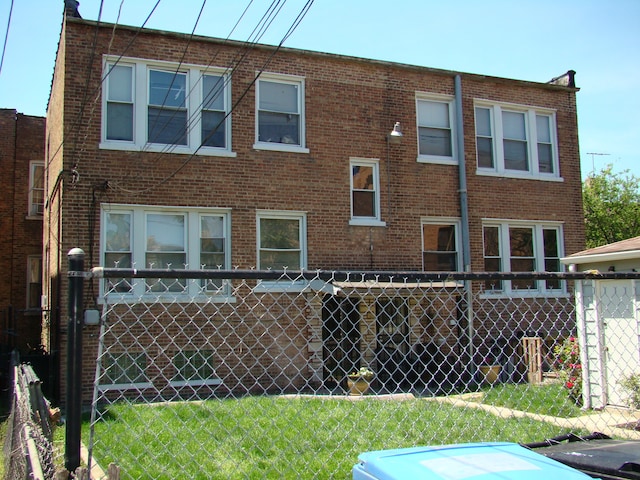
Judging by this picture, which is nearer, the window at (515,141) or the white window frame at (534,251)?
the white window frame at (534,251)

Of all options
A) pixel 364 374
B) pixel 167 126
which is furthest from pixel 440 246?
pixel 167 126

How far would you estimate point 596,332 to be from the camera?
9.53m

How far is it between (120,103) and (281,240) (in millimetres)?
4707

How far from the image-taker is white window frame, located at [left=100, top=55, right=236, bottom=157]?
1284cm

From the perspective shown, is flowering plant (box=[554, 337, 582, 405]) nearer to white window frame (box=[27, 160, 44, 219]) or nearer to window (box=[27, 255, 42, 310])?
window (box=[27, 255, 42, 310])

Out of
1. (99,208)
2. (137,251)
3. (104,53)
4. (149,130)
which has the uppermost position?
(104,53)

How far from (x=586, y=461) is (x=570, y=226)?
1526 cm

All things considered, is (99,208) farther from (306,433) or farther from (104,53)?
(306,433)

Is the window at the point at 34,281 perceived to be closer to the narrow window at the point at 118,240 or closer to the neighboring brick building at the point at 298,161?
the neighboring brick building at the point at 298,161

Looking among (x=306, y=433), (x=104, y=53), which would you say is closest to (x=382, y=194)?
(x=104, y=53)

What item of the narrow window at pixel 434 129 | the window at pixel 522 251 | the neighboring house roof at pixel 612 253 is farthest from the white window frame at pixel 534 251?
the neighboring house roof at pixel 612 253

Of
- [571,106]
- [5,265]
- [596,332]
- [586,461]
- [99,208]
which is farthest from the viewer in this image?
[5,265]

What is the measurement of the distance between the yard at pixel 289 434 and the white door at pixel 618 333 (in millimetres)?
785

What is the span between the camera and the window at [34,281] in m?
19.7
